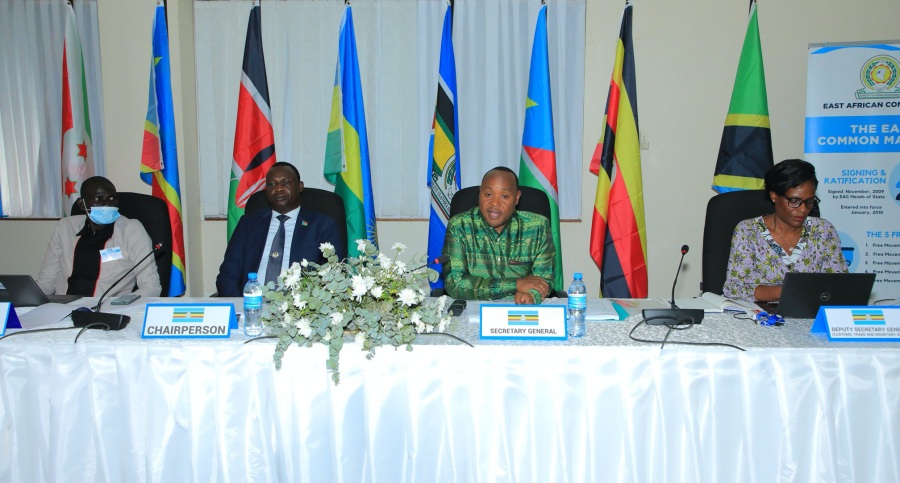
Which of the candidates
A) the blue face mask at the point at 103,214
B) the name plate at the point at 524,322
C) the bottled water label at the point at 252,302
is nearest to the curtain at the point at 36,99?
the blue face mask at the point at 103,214

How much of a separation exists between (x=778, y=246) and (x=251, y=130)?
297 cm

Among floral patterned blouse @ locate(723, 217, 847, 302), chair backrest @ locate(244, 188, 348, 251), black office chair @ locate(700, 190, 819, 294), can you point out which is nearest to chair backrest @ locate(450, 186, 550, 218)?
chair backrest @ locate(244, 188, 348, 251)

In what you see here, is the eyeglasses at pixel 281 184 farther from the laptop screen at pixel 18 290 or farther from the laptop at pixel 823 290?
the laptop at pixel 823 290

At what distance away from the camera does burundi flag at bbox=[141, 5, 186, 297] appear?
381 centimetres

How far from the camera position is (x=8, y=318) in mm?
1918

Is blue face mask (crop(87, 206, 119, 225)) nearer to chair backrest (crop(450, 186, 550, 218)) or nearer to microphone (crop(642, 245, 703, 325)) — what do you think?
chair backrest (crop(450, 186, 550, 218))

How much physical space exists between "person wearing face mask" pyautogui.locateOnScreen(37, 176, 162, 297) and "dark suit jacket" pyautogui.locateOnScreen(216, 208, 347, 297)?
34cm

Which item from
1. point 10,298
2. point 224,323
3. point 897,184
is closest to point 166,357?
point 224,323

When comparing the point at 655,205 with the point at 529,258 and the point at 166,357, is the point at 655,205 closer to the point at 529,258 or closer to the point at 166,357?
the point at 529,258

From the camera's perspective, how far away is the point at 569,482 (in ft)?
5.67

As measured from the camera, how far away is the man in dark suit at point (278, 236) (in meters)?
2.95

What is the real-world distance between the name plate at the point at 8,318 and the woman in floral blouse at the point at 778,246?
2571 millimetres

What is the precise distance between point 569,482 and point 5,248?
4404mm

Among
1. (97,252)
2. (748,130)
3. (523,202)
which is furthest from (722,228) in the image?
(97,252)
